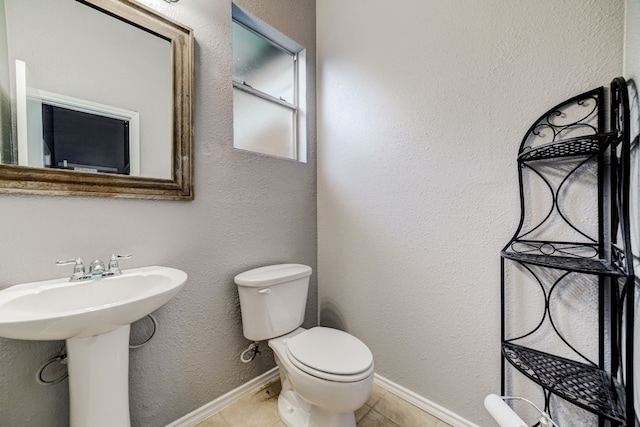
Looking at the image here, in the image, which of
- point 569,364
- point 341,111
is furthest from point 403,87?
point 569,364

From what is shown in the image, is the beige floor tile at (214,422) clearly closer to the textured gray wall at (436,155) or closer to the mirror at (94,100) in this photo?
the textured gray wall at (436,155)

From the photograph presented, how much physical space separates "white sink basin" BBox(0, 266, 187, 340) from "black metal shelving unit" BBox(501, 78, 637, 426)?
1.26 meters

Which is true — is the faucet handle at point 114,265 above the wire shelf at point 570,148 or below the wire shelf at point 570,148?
below

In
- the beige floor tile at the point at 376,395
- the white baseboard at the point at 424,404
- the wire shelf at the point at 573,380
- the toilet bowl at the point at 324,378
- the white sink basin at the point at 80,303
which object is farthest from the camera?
the beige floor tile at the point at 376,395

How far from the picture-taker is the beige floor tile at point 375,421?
1219 mm

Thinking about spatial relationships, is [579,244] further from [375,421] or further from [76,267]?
[76,267]

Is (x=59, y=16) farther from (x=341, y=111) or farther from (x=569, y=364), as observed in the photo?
(x=569, y=364)

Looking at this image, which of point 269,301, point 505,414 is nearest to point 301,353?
point 269,301

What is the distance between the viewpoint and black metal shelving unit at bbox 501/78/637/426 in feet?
2.47

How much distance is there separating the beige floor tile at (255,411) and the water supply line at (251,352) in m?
0.19

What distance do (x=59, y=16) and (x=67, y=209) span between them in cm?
71

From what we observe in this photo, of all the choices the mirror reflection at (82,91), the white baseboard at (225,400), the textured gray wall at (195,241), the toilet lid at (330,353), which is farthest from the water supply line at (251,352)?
the mirror reflection at (82,91)

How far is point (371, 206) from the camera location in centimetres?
150

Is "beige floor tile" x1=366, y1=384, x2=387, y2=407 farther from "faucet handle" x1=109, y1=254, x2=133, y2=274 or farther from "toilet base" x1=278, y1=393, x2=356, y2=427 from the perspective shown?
"faucet handle" x1=109, y1=254, x2=133, y2=274
